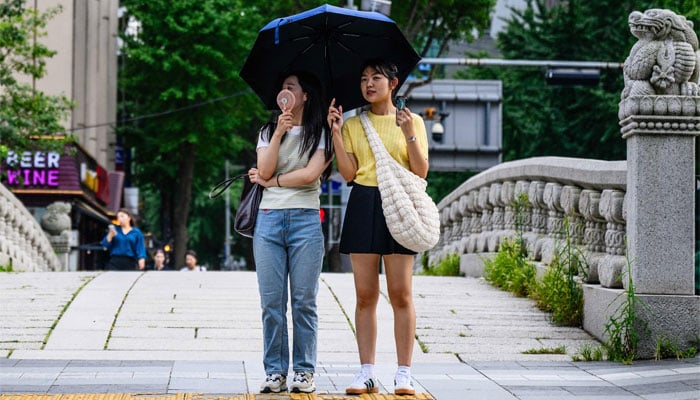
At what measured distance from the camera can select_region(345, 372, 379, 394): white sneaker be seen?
7130mm

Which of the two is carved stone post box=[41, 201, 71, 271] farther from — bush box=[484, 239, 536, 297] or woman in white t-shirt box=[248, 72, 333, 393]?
woman in white t-shirt box=[248, 72, 333, 393]

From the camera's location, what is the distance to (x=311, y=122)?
7223 millimetres

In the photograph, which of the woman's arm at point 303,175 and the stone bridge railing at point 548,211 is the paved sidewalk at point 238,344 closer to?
the stone bridge railing at point 548,211

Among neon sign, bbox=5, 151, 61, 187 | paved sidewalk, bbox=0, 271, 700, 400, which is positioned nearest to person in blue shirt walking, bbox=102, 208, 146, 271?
paved sidewalk, bbox=0, 271, 700, 400

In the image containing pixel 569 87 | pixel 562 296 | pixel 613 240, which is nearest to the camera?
pixel 613 240

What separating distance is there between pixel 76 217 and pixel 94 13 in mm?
9592

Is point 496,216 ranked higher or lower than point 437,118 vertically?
lower

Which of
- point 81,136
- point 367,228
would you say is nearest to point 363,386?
point 367,228

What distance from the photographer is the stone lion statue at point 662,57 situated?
960 cm

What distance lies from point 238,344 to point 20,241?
41.1 ft

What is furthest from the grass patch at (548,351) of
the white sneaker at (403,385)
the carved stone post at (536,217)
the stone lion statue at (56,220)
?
the stone lion statue at (56,220)

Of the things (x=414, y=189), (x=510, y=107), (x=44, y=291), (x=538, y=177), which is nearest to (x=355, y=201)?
(x=414, y=189)

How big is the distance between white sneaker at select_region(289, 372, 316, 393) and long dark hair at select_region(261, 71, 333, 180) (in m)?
1.19

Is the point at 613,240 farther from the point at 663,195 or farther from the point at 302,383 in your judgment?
the point at 302,383
